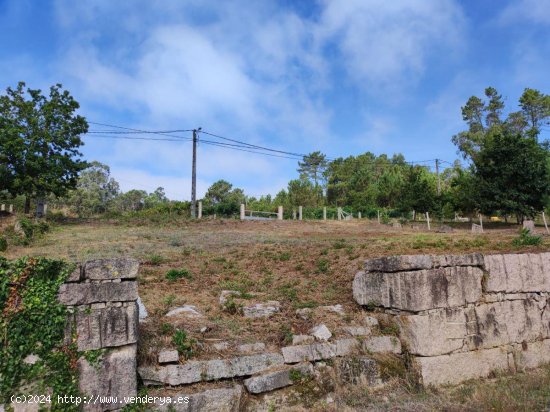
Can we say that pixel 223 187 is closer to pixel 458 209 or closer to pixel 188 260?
pixel 458 209

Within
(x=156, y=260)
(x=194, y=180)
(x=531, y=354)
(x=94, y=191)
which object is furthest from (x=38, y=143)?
(x=94, y=191)

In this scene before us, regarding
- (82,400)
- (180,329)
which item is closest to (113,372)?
(82,400)

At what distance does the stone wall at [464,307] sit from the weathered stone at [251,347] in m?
2.34

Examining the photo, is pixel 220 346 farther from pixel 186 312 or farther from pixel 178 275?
pixel 178 275

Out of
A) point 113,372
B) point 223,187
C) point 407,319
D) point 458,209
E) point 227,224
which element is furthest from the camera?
point 223,187

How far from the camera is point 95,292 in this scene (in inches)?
176

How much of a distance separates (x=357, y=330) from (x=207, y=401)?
265cm

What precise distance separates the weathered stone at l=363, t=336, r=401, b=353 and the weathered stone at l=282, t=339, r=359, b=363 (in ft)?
0.79

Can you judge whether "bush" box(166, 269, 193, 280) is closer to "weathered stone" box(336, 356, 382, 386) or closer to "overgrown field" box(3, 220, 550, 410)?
"overgrown field" box(3, 220, 550, 410)

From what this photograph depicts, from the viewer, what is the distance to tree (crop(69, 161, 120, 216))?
63772 mm

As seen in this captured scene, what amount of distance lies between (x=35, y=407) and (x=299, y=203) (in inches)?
1956

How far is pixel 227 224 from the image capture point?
26484mm

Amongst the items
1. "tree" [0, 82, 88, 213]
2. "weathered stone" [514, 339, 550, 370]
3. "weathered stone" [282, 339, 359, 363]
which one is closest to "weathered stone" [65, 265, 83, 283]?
"weathered stone" [282, 339, 359, 363]

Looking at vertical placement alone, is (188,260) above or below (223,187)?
below
